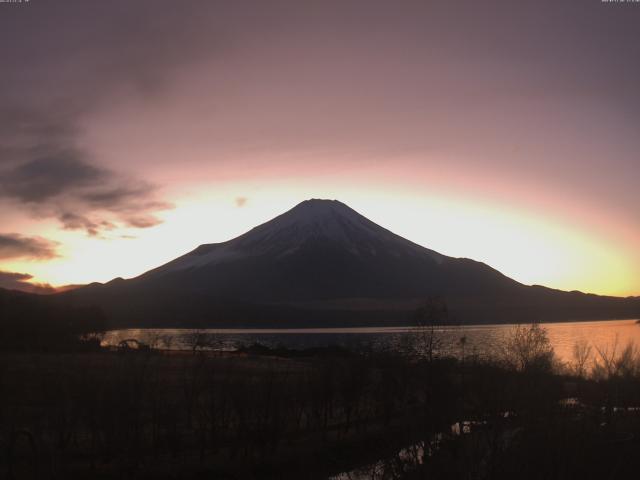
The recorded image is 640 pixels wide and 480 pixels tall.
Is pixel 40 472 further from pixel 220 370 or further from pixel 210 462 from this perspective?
pixel 220 370

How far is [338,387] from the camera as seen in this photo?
2900 cm

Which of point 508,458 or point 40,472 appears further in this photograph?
point 40,472

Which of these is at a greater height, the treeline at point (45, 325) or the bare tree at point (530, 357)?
the treeline at point (45, 325)

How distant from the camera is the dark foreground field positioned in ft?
50.3

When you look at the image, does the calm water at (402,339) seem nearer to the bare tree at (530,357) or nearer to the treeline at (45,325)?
the treeline at (45,325)

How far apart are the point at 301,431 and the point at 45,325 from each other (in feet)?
167

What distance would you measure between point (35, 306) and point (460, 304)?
145532 mm

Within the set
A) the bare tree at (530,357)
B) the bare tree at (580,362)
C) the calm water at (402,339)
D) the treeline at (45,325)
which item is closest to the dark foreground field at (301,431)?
the bare tree at (530,357)

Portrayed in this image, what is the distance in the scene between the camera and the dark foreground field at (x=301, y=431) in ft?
50.3

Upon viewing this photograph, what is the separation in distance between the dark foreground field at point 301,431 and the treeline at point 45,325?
3078 cm

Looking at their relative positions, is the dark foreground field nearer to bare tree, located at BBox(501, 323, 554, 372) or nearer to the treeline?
bare tree, located at BBox(501, 323, 554, 372)

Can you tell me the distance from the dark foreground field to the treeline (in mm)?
30778

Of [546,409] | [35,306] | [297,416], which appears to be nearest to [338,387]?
[297,416]

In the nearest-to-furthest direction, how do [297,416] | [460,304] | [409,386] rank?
1. [297,416]
2. [409,386]
3. [460,304]
